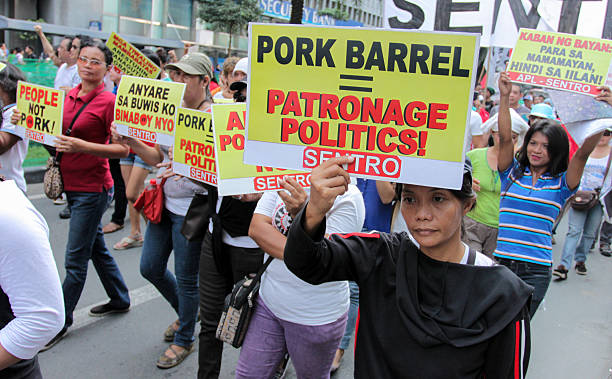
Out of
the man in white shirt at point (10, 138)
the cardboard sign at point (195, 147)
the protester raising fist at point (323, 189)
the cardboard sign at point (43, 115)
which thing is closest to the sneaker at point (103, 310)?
the man in white shirt at point (10, 138)

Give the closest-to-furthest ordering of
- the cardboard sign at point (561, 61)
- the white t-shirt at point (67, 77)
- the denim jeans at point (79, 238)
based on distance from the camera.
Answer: the denim jeans at point (79, 238) → the cardboard sign at point (561, 61) → the white t-shirt at point (67, 77)

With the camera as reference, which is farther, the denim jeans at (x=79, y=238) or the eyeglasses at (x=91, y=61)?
the eyeglasses at (x=91, y=61)

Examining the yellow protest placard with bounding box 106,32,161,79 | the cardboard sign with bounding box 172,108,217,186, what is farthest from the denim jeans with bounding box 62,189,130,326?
the yellow protest placard with bounding box 106,32,161,79

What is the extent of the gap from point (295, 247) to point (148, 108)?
8.42ft

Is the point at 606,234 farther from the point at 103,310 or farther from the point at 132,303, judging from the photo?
the point at 103,310

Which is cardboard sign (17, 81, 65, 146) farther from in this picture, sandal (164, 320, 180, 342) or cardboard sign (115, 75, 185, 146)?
sandal (164, 320, 180, 342)

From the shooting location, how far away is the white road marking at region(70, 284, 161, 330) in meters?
4.19

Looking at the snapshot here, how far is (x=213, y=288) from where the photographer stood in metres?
3.19

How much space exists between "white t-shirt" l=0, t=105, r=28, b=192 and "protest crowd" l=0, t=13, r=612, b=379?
0.01 m

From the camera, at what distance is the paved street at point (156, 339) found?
3670mm

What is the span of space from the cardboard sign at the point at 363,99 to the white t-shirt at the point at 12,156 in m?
2.59

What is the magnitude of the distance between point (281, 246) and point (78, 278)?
84.3 inches

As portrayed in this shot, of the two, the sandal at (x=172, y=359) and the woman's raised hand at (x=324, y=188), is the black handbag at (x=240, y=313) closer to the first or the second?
the woman's raised hand at (x=324, y=188)

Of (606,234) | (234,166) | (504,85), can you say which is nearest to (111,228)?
(234,166)
